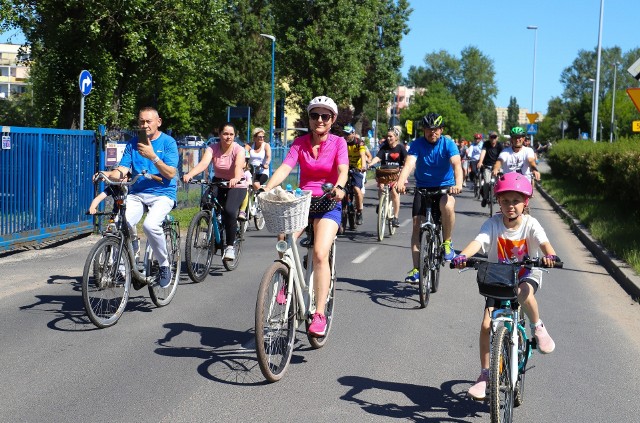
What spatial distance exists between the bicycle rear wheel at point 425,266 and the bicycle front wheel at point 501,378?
3824 millimetres

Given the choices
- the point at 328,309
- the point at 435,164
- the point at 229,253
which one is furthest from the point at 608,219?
the point at 328,309

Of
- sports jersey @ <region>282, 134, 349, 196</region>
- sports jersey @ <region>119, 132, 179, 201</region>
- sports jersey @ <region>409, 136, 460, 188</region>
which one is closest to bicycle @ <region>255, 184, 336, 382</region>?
sports jersey @ <region>282, 134, 349, 196</region>

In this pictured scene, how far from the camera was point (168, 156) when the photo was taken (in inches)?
303

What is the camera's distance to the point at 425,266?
8492mm

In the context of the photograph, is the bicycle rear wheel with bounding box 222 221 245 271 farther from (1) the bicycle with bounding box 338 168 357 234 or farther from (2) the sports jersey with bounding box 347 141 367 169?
(2) the sports jersey with bounding box 347 141 367 169

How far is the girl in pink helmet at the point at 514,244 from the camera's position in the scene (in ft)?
15.7

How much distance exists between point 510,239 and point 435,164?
167 inches

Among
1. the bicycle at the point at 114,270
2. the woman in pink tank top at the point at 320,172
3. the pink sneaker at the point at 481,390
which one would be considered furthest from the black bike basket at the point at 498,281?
the bicycle at the point at 114,270

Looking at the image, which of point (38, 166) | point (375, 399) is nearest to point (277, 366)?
point (375, 399)

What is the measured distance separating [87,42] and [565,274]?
45.9 ft

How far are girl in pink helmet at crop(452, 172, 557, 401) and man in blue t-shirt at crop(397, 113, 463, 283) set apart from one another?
3.91 metres

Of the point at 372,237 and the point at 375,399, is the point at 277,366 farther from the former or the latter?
the point at 372,237

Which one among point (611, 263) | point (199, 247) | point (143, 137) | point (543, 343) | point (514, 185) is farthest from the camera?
point (611, 263)

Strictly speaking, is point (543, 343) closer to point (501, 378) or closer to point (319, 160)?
point (501, 378)
